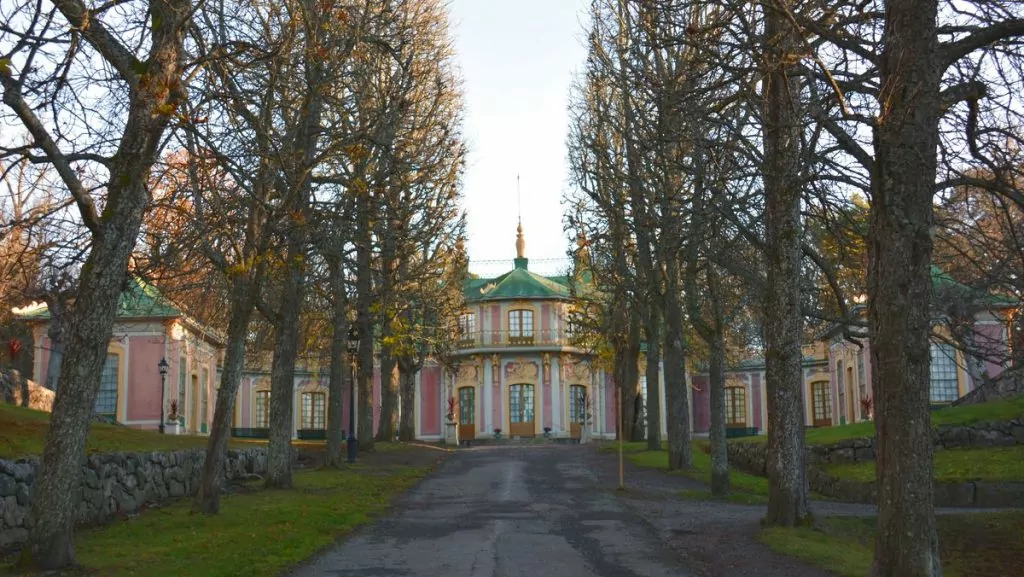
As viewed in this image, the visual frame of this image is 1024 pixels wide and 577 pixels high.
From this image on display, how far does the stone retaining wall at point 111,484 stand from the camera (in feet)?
37.5

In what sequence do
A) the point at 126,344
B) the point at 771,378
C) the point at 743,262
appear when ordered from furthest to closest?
1. the point at 126,344
2. the point at 743,262
3. the point at 771,378

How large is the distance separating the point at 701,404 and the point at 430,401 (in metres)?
16.6

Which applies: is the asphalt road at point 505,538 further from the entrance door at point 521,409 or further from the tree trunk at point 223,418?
the entrance door at point 521,409

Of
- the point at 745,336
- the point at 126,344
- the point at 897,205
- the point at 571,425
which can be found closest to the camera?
the point at 897,205

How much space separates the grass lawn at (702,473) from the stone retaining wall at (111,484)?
926 cm

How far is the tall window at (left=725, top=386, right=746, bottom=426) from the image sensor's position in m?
59.9

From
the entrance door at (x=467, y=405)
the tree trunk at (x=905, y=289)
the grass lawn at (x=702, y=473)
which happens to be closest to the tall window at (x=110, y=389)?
the grass lawn at (x=702, y=473)

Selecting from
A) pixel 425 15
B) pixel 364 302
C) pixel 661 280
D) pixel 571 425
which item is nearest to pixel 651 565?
pixel 661 280

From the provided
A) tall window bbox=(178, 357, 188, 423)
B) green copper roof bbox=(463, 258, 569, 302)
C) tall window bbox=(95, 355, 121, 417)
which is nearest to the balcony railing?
green copper roof bbox=(463, 258, 569, 302)

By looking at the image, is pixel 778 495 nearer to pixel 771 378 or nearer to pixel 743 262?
pixel 771 378

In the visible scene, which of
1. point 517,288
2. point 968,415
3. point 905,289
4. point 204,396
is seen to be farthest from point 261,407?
point 905,289

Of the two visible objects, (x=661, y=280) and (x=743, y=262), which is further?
(x=661, y=280)

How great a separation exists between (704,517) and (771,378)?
278cm

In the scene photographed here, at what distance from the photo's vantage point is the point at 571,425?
56.1 meters
